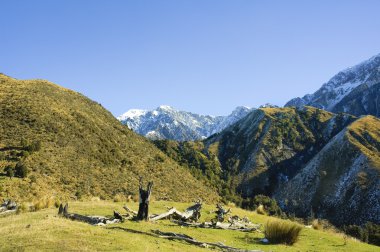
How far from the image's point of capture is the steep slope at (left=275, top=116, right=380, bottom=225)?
120 meters

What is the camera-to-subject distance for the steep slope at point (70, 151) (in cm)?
6306

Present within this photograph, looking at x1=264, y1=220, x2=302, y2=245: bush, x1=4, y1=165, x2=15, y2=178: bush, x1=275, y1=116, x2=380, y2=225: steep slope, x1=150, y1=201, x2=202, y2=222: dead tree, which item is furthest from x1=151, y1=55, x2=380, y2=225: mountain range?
x1=264, y1=220, x2=302, y2=245: bush

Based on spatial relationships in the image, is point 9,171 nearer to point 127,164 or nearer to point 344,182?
point 127,164

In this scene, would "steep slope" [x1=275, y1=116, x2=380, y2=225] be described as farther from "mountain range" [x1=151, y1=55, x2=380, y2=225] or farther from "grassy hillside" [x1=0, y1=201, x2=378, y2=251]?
"grassy hillside" [x1=0, y1=201, x2=378, y2=251]

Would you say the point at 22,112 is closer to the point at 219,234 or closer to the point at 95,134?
the point at 95,134

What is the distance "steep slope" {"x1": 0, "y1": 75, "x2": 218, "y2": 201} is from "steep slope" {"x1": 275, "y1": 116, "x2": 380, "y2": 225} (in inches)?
1962

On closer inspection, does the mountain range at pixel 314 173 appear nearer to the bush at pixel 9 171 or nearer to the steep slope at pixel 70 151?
the steep slope at pixel 70 151

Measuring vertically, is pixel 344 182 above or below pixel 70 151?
above

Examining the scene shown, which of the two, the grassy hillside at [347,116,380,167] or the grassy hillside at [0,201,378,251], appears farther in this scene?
the grassy hillside at [347,116,380,167]

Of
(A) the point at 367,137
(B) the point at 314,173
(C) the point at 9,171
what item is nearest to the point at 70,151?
(C) the point at 9,171

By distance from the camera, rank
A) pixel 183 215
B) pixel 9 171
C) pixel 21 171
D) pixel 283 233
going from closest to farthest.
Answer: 1. pixel 283 233
2. pixel 183 215
3. pixel 9 171
4. pixel 21 171

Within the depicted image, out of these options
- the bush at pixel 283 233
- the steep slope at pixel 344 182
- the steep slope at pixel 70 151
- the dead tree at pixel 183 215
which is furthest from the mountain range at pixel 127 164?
the bush at pixel 283 233

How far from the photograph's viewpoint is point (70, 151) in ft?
252

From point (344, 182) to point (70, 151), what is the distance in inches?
4015
